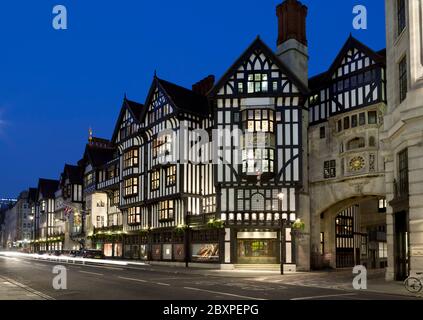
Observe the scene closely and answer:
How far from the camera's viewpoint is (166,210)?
51.9m

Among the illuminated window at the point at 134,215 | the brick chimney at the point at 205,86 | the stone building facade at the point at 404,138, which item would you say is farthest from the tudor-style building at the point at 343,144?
the illuminated window at the point at 134,215

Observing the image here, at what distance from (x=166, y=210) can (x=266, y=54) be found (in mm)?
18483

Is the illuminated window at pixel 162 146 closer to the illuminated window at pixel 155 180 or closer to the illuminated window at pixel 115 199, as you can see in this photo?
the illuminated window at pixel 155 180

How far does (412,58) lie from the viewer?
1022 inches

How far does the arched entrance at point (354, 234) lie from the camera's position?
47.2 metres

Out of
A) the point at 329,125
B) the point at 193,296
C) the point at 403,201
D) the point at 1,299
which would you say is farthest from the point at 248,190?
the point at 1,299

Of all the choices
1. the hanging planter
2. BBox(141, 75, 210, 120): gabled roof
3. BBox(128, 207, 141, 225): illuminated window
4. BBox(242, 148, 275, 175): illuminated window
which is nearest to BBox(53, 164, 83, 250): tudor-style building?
BBox(128, 207, 141, 225): illuminated window

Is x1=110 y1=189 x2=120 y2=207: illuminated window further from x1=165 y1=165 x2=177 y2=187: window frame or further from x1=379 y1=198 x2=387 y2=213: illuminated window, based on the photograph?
x1=379 y1=198 x2=387 y2=213: illuminated window

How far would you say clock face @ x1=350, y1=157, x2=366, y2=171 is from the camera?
41.8 metres

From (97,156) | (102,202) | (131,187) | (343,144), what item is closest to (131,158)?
(131,187)

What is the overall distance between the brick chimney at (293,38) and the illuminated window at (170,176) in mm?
14850

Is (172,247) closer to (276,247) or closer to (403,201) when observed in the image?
(276,247)

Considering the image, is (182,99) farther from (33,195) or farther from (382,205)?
(33,195)

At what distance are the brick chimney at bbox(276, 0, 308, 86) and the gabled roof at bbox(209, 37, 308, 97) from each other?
2.56m
